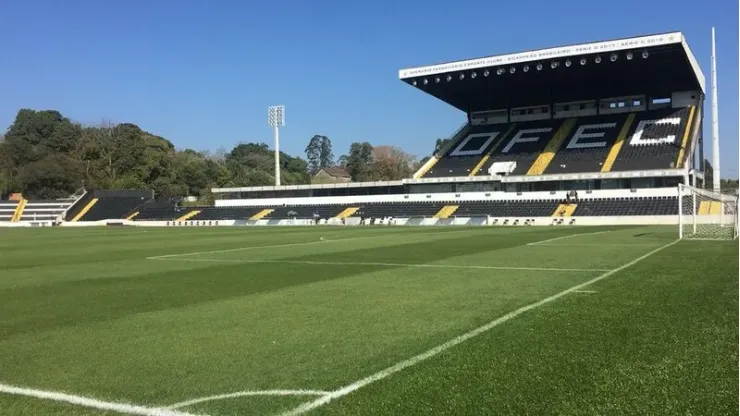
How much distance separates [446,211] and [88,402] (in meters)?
55.6

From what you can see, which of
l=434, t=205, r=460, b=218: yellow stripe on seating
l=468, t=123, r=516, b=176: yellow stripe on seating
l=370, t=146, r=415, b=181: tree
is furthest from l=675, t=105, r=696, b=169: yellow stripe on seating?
l=370, t=146, r=415, b=181: tree

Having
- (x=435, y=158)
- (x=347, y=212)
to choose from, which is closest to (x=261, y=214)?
(x=347, y=212)

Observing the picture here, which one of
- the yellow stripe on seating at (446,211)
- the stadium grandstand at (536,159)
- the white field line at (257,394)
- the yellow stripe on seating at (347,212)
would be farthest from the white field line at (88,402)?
the yellow stripe on seating at (347,212)

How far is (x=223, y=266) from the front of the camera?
57.5 ft

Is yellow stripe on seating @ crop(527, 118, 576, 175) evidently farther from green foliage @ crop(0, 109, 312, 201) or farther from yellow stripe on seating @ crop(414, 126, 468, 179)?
green foliage @ crop(0, 109, 312, 201)

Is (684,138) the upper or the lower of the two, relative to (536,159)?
upper

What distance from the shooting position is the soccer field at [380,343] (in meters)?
→ 4.86

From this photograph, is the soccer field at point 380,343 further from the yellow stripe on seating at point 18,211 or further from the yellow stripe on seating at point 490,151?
the yellow stripe on seating at point 18,211

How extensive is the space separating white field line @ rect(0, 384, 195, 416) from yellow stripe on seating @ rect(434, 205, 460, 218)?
176 ft

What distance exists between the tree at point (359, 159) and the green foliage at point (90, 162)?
105 feet

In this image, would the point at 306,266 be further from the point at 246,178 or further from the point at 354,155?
the point at 354,155

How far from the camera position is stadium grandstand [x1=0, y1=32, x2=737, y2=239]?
51406 millimetres

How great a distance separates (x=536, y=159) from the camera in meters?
61.5

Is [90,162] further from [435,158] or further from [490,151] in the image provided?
[490,151]
